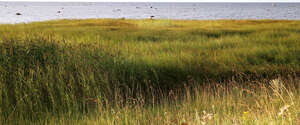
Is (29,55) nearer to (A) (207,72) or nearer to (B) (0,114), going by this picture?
(B) (0,114)

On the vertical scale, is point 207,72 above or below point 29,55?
below

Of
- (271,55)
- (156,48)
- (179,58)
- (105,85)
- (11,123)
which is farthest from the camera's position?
(156,48)

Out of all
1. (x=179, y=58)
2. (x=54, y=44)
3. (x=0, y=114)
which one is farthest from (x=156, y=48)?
(x=0, y=114)

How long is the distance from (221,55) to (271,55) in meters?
1.87

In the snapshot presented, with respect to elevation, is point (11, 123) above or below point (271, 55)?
below

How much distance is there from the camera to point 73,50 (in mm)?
8367

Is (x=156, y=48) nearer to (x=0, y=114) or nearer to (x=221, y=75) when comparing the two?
(x=221, y=75)

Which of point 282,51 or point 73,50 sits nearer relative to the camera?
point 73,50

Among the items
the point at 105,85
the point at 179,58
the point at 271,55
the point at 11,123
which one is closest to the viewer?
the point at 11,123

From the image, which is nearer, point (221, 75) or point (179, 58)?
point (221, 75)

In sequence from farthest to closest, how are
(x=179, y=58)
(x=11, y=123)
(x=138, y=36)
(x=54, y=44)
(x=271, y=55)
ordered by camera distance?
1. (x=138, y=36)
2. (x=271, y=55)
3. (x=179, y=58)
4. (x=54, y=44)
5. (x=11, y=123)

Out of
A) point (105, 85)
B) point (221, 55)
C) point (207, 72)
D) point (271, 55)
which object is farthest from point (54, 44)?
point (271, 55)

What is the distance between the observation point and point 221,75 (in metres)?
8.59

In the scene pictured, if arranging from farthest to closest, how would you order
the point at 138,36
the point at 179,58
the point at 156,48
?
the point at 138,36 → the point at 156,48 → the point at 179,58
